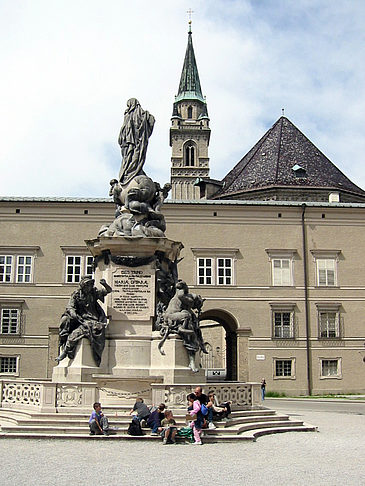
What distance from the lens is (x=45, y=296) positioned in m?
42.1

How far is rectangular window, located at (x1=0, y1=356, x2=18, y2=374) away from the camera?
41062 millimetres

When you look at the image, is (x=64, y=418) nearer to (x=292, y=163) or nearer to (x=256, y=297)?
(x=256, y=297)

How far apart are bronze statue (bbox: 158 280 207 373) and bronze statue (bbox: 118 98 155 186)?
3.77 meters

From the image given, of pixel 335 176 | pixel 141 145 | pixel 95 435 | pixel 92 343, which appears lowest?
pixel 95 435

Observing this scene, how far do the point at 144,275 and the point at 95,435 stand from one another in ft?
16.2

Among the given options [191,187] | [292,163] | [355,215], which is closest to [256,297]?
[355,215]

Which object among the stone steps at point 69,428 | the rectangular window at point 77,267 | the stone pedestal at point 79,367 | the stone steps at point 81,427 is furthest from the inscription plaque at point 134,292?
the rectangular window at point 77,267

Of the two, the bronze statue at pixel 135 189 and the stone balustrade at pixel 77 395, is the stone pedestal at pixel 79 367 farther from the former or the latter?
the bronze statue at pixel 135 189

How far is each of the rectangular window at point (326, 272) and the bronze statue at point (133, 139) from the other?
25.9m

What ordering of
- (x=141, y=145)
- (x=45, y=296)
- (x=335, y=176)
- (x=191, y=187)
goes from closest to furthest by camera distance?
(x=141, y=145), (x=45, y=296), (x=335, y=176), (x=191, y=187)

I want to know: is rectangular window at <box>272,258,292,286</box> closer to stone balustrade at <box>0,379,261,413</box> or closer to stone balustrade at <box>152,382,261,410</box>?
stone balustrade at <box>152,382,261,410</box>

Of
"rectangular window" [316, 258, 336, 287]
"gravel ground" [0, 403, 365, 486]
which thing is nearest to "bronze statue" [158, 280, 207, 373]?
"gravel ground" [0, 403, 365, 486]

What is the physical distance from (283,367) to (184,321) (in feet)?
89.6

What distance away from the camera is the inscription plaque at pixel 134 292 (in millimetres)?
16812
